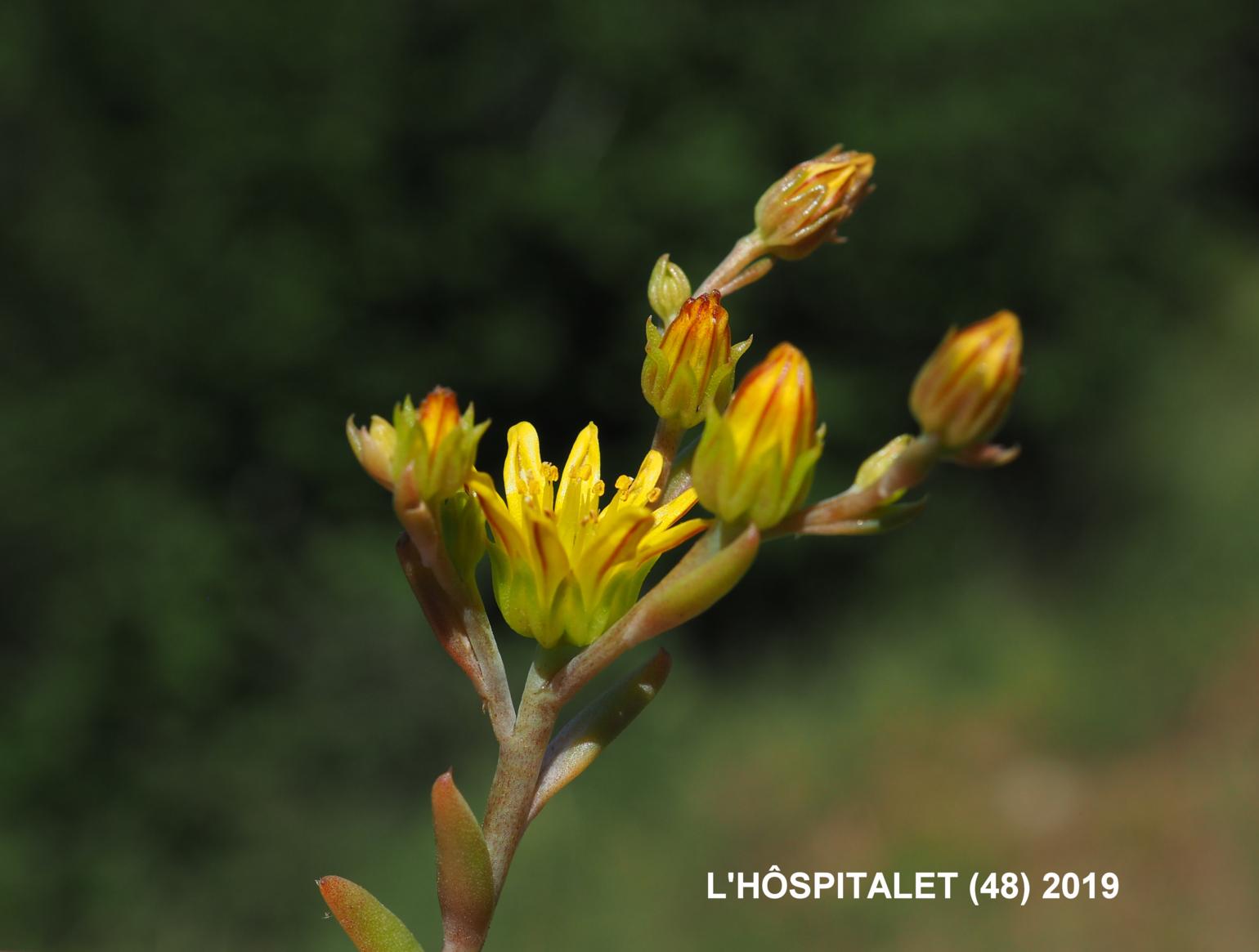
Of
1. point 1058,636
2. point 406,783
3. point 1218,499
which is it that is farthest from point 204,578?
point 1218,499

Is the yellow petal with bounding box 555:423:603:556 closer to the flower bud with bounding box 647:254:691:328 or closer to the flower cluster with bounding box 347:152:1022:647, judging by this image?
the flower cluster with bounding box 347:152:1022:647

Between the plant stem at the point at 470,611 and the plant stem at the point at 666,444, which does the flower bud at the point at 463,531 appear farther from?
the plant stem at the point at 666,444

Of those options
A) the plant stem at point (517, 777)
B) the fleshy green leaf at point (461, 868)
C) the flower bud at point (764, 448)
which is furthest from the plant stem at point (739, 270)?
the fleshy green leaf at point (461, 868)

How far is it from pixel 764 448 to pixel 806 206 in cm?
53

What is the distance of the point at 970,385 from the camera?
123cm

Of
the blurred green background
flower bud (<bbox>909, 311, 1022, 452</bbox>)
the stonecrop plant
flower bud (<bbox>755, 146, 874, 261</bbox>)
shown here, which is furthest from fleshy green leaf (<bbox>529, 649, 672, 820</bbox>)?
the blurred green background

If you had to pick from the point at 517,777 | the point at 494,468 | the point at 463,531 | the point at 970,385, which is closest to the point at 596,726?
the point at 517,777

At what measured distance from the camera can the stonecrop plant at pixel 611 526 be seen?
4.07 feet

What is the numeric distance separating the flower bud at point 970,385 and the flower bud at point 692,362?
252 millimetres

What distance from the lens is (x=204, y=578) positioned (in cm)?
747

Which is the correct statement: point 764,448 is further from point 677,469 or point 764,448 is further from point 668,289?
point 668,289

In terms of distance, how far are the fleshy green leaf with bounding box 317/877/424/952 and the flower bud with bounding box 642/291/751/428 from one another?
59cm

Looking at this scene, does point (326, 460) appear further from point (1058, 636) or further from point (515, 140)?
point (1058, 636)

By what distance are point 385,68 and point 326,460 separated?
7.79 ft
